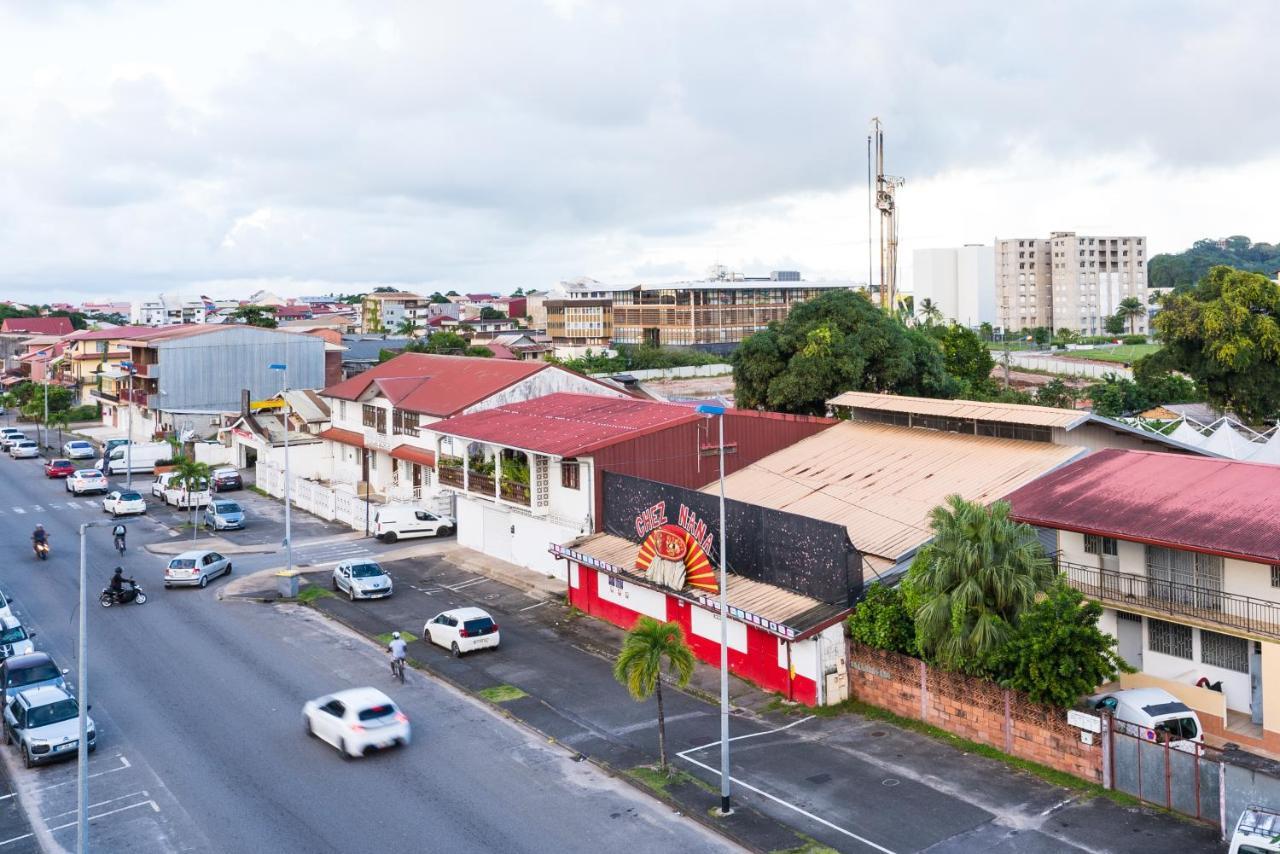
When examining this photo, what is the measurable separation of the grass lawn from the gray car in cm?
13441

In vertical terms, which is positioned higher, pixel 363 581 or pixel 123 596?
pixel 363 581

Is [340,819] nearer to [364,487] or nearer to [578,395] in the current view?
[578,395]

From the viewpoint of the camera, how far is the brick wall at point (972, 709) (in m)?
24.8

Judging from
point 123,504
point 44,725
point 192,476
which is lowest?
point 44,725

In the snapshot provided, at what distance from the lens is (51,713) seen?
92.6ft

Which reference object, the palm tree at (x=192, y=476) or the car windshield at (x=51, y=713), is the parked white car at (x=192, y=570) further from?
the car windshield at (x=51, y=713)

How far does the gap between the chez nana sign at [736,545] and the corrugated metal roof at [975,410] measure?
10.5 metres

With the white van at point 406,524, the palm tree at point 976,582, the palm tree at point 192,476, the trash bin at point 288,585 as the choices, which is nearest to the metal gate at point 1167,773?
the palm tree at point 976,582

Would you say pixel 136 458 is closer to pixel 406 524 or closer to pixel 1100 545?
pixel 406 524

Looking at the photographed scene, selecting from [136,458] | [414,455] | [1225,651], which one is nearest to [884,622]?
[1225,651]

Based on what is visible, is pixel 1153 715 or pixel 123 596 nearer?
pixel 1153 715

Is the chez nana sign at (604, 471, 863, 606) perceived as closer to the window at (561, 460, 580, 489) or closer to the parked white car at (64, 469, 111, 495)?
the window at (561, 460, 580, 489)

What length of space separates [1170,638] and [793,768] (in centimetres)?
1105

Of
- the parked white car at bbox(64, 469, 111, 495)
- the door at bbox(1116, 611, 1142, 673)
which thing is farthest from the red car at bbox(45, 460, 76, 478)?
the door at bbox(1116, 611, 1142, 673)
